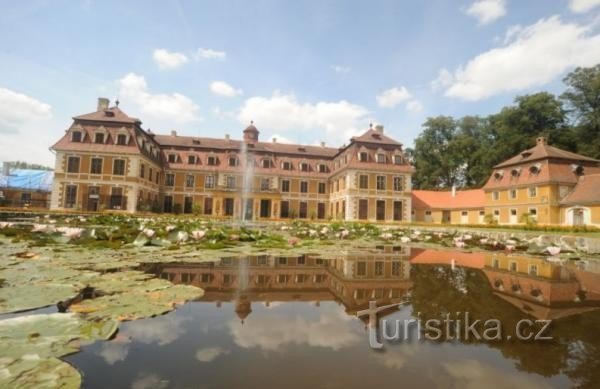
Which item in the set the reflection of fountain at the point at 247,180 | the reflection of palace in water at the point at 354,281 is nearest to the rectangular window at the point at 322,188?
the reflection of fountain at the point at 247,180

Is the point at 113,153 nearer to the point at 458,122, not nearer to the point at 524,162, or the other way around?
the point at 524,162

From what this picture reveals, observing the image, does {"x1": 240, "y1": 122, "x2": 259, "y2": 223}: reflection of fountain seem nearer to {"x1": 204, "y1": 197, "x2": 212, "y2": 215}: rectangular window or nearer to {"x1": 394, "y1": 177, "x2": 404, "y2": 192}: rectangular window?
{"x1": 204, "y1": 197, "x2": 212, "y2": 215}: rectangular window

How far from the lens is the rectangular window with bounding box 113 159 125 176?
2622 centimetres

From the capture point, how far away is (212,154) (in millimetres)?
33719

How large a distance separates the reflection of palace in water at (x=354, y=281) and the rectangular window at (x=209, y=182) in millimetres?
28534

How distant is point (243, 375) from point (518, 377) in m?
1.46

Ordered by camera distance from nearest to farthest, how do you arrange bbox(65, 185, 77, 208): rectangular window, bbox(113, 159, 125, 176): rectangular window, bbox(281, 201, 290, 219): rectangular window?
bbox(65, 185, 77, 208): rectangular window → bbox(113, 159, 125, 176): rectangular window → bbox(281, 201, 290, 219): rectangular window

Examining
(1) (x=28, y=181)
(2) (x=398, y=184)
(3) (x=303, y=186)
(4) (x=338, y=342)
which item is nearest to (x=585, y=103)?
(2) (x=398, y=184)

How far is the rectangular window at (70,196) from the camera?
25.8m

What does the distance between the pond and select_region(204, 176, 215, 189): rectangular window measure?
30.0m

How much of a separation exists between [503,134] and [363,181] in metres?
23.3

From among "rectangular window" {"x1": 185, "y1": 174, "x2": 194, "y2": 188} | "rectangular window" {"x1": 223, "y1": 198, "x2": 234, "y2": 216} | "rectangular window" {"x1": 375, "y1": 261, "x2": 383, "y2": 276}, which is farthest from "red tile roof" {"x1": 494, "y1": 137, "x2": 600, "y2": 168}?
"rectangular window" {"x1": 185, "y1": 174, "x2": 194, "y2": 188}

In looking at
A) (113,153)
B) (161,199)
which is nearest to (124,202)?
(113,153)

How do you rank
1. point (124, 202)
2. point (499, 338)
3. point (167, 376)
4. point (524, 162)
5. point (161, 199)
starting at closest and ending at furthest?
point (167, 376) < point (499, 338) < point (124, 202) < point (524, 162) < point (161, 199)
